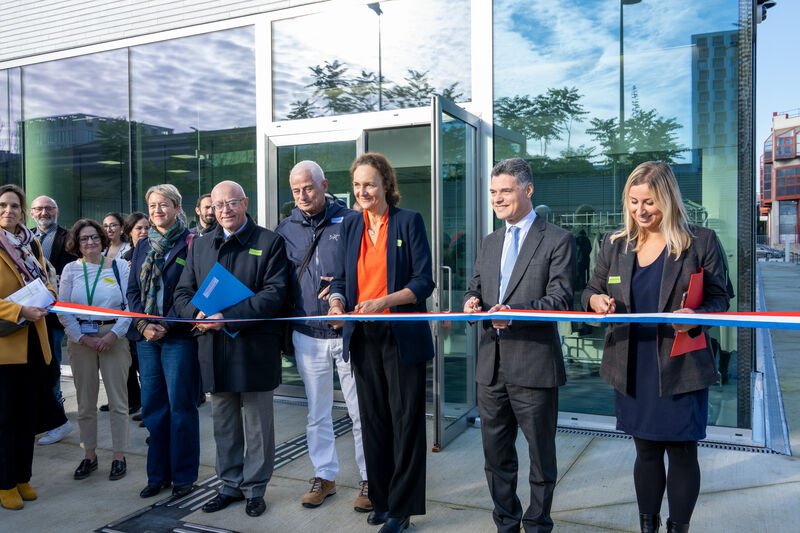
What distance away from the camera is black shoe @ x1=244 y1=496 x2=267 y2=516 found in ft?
12.1

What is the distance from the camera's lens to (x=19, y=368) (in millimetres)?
3932

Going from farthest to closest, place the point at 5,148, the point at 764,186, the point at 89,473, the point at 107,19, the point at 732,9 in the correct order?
the point at 764,186
the point at 5,148
the point at 107,19
the point at 732,9
the point at 89,473

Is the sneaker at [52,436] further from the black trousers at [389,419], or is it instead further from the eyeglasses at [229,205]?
the black trousers at [389,419]

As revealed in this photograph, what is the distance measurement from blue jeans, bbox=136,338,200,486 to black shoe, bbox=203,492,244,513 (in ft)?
1.14

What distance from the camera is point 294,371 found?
21.6 feet

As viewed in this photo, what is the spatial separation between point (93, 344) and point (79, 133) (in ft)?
14.8

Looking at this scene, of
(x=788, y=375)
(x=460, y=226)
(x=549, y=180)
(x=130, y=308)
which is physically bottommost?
(x=788, y=375)

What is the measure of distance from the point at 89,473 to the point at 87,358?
803 millimetres

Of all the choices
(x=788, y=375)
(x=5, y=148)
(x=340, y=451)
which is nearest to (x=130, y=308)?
(x=340, y=451)

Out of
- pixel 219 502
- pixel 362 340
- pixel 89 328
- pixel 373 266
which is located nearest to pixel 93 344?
pixel 89 328

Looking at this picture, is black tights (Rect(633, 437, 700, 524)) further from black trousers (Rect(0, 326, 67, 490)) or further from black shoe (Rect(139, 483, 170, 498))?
black trousers (Rect(0, 326, 67, 490))

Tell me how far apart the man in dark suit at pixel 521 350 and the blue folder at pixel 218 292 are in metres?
1.35

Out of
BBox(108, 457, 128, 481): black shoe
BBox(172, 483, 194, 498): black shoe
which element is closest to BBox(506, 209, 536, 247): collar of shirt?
BBox(172, 483, 194, 498): black shoe

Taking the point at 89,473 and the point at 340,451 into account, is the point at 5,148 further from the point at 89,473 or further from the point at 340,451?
the point at 340,451
